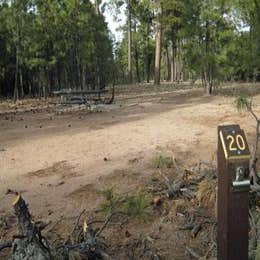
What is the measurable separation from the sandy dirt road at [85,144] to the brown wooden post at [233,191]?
8.72 feet

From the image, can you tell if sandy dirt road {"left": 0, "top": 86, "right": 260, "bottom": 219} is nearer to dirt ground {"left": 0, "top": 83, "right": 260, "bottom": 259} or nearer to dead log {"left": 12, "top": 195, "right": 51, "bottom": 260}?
dirt ground {"left": 0, "top": 83, "right": 260, "bottom": 259}

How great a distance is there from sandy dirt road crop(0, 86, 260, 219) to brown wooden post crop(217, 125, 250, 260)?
8.72ft

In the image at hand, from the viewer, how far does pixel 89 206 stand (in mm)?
4930

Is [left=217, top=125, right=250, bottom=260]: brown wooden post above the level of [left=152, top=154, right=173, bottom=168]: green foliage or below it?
above

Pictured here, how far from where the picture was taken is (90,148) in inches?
310

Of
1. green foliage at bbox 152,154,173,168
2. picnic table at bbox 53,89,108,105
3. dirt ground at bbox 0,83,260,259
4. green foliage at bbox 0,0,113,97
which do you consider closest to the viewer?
dirt ground at bbox 0,83,260,259

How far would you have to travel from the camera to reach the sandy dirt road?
572 cm

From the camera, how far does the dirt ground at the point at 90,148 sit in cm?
543

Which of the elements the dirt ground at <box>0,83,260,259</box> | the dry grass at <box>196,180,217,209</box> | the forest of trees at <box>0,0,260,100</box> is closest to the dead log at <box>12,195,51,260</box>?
the dirt ground at <box>0,83,260,259</box>

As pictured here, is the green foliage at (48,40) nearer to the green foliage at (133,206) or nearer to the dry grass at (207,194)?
the green foliage at (133,206)

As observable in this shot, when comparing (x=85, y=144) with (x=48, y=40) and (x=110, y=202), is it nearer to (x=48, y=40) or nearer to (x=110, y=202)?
(x=110, y=202)

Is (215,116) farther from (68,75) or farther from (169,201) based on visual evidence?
(68,75)

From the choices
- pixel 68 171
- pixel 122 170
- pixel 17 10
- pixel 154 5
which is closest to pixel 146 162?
pixel 122 170

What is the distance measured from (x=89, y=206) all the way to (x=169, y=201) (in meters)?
0.96
